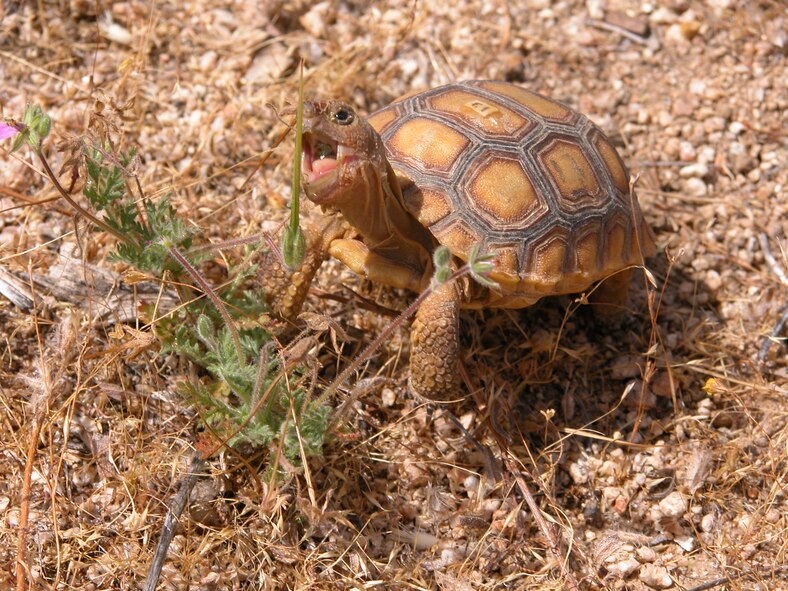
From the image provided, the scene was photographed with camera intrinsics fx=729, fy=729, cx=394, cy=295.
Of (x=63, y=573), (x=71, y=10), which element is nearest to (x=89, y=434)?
(x=63, y=573)

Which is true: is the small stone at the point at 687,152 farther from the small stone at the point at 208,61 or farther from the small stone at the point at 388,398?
the small stone at the point at 208,61

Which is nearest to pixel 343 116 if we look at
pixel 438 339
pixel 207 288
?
pixel 207 288

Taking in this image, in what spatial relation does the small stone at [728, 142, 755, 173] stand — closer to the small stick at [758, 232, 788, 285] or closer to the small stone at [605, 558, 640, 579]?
the small stick at [758, 232, 788, 285]

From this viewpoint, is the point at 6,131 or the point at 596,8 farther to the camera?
the point at 596,8

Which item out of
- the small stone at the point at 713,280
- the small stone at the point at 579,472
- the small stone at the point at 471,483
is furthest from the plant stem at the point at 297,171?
the small stone at the point at 713,280

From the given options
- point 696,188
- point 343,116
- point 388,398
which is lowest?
point 388,398

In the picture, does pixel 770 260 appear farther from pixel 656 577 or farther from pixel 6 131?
pixel 6 131

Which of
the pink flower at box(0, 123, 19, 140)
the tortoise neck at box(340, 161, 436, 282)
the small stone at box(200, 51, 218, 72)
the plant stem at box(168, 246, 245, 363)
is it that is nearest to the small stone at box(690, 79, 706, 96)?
the tortoise neck at box(340, 161, 436, 282)
